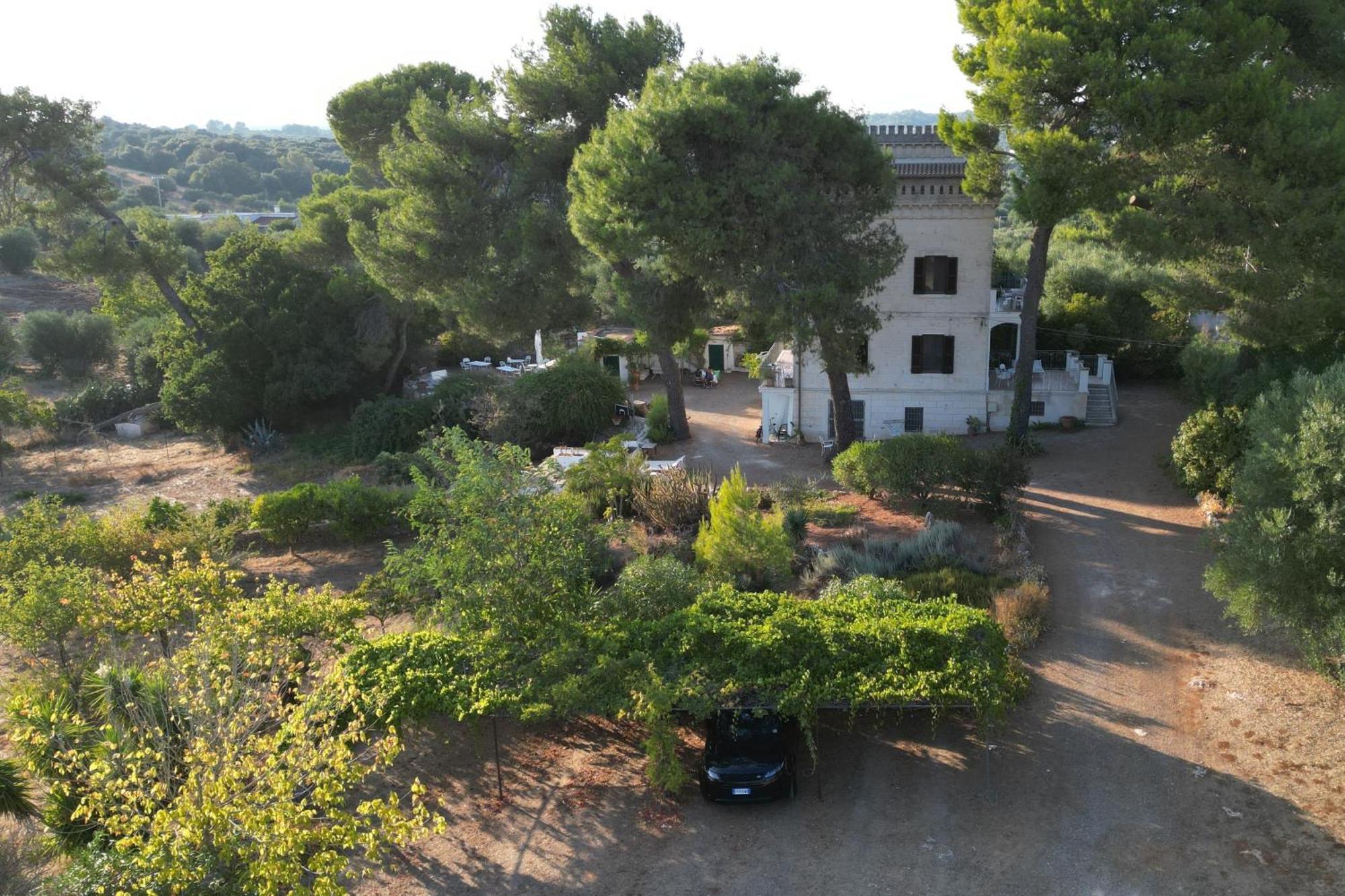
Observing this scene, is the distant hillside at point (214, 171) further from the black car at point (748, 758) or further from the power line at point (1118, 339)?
the black car at point (748, 758)

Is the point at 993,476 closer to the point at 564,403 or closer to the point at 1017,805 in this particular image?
the point at 1017,805

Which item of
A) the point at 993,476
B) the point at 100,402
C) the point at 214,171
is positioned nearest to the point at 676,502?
Result: the point at 993,476

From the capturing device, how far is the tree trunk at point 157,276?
3756 cm

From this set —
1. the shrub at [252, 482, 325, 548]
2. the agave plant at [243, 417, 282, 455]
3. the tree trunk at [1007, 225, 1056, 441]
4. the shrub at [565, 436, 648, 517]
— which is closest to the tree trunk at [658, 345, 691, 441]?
the shrub at [565, 436, 648, 517]

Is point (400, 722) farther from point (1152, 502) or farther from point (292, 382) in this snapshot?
point (292, 382)

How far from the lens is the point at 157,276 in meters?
39.4

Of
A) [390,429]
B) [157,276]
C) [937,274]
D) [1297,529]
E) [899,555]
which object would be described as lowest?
[899,555]

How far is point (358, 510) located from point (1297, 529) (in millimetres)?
20480

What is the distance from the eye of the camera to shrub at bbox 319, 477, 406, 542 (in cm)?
2459

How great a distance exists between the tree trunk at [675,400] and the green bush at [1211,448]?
1495 centimetres

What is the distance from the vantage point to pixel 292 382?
37.8 m

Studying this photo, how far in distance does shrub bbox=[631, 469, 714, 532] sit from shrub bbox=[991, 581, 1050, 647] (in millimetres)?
7177

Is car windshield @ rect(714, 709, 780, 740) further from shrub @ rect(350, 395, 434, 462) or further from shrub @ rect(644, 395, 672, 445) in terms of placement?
shrub @ rect(350, 395, 434, 462)

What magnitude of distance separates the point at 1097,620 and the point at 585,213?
1512 centimetres
